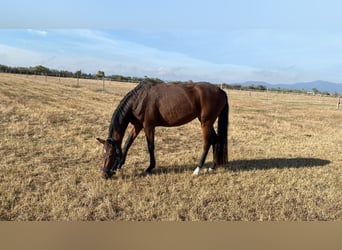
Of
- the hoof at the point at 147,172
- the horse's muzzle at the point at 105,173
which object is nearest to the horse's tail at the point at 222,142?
the hoof at the point at 147,172

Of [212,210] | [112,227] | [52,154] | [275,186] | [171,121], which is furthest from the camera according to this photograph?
[52,154]

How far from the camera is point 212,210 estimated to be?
4.18m

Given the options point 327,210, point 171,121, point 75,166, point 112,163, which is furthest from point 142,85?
point 327,210

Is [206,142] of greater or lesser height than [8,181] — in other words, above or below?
above

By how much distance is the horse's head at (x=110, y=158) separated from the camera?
522 cm

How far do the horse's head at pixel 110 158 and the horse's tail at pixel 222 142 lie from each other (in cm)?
198

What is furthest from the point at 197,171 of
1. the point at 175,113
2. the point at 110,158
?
the point at 110,158

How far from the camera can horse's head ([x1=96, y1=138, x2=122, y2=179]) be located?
5.22 meters

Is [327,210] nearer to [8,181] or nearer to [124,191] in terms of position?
[124,191]

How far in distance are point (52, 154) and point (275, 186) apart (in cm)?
463

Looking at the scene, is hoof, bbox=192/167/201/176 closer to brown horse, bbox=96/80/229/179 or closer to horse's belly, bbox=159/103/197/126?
brown horse, bbox=96/80/229/179

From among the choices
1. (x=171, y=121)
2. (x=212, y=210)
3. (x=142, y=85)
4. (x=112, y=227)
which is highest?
(x=142, y=85)

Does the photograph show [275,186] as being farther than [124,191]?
Yes

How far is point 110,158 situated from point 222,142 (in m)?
2.31
